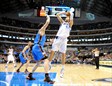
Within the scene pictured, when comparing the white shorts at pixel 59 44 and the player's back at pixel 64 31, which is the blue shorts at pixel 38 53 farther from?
the player's back at pixel 64 31

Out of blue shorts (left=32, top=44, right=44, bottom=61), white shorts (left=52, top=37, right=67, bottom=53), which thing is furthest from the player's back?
blue shorts (left=32, top=44, right=44, bottom=61)

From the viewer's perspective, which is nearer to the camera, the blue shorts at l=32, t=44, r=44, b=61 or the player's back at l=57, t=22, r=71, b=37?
the blue shorts at l=32, t=44, r=44, b=61

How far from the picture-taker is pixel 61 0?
4484cm

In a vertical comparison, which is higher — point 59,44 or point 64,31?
point 64,31

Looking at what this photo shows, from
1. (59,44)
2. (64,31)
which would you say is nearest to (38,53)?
(59,44)

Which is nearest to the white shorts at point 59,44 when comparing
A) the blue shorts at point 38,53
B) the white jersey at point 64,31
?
the white jersey at point 64,31

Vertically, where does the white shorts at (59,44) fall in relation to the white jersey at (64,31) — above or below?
below

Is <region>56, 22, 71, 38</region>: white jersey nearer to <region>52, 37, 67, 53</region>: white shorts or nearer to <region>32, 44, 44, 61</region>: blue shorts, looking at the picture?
<region>52, 37, 67, 53</region>: white shorts

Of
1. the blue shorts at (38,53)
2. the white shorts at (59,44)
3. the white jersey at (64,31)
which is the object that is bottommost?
the blue shorts at (38,53)

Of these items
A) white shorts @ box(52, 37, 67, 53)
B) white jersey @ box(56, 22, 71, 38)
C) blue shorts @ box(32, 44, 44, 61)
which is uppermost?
white jersey @ box(56, 22, 71, 38)

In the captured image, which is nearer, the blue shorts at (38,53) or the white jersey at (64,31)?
the blue shorts at (38,53)

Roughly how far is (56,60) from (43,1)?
11.4m

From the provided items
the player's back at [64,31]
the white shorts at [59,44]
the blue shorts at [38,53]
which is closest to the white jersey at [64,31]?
the player's back at [64,31]

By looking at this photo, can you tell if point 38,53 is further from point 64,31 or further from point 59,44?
point 64,31
